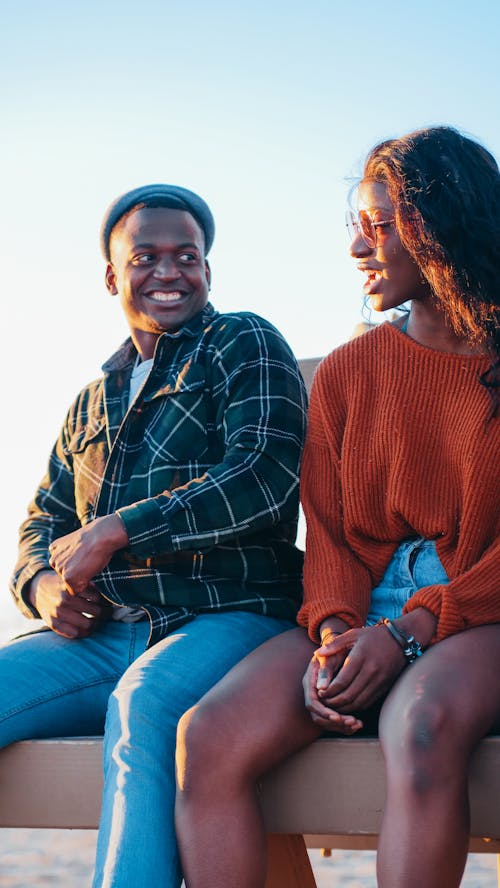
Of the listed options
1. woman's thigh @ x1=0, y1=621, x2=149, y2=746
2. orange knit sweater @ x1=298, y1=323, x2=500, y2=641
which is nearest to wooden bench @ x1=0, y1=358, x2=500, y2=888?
woman's thigh @ x1=0, y1=621, x2=149, y2=746

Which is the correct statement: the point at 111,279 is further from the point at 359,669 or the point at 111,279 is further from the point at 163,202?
the point at 359,669

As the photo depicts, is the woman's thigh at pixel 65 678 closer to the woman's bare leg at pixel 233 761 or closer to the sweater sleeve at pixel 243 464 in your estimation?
the sweater sleeve at pixel 243 464

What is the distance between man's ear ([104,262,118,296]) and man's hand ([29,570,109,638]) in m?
0.84

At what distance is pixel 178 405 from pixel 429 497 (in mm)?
645

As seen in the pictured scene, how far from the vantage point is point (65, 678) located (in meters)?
2.21

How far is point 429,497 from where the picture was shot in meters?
2.00

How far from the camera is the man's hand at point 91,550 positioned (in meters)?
2.13

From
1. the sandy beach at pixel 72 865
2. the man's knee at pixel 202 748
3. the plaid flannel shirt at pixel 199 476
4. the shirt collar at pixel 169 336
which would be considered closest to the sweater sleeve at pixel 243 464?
the plaid flannel shirt at pixel 199 476

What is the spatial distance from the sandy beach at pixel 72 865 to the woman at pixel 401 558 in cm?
252

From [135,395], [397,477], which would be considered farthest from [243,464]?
[135,395]

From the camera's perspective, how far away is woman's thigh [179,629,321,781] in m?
1.71

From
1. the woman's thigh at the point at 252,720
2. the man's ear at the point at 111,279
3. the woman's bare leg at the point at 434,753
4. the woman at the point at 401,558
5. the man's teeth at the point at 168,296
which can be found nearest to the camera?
the woman's bare leg at the point at 434,753

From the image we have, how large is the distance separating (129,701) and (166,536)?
39 cm

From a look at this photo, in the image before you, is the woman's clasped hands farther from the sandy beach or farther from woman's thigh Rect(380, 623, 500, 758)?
the sandy beach
